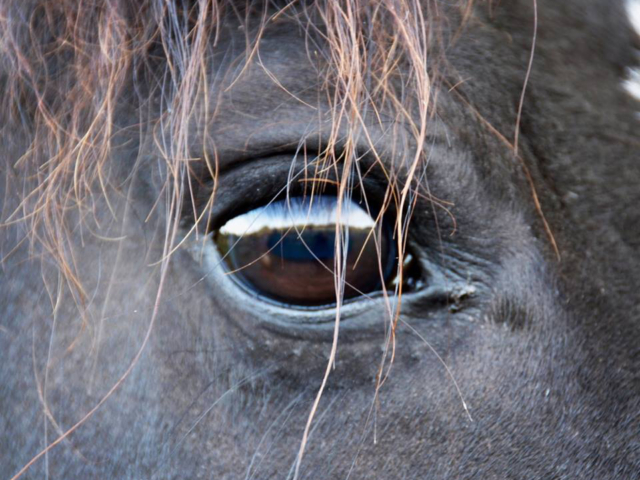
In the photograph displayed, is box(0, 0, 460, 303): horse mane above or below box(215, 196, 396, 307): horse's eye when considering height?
above

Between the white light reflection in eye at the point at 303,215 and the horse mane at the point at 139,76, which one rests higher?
the horse mane at the point at 139,76

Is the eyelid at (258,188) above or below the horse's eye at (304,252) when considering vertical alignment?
above

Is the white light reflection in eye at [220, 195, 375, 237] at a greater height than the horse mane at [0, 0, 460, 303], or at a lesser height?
lesser

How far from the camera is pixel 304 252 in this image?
938 mm

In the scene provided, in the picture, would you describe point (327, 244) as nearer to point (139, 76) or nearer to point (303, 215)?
point (303, 215)

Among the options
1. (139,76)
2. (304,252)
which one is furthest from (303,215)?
(139,76)

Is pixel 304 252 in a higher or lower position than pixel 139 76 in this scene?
lower

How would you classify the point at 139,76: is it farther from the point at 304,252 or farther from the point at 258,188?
the point at 304,252

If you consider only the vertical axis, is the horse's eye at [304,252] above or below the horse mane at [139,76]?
below

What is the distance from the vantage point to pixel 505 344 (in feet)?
2.97

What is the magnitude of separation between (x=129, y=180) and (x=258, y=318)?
0.86 ft

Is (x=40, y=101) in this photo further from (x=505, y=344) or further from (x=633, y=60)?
(x=633, y=60)

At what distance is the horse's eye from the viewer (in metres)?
0.94

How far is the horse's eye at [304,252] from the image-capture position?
0.94 m
